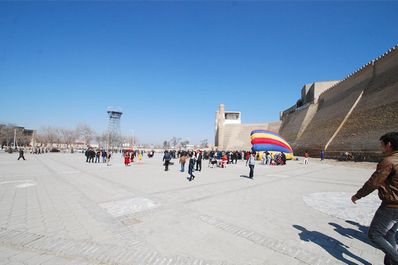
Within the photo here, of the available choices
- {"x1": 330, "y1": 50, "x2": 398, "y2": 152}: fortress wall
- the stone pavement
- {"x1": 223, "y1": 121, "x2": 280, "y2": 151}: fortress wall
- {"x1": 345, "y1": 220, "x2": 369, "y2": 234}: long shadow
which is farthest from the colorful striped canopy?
{"x1": 223, "y1": 121, "x2": 280, "y2": 151}: fortress wall

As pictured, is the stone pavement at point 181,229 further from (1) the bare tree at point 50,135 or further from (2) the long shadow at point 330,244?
(1) the bare tree at point 50,135

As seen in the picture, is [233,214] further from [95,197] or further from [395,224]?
[95,197]

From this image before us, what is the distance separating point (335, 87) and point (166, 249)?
42.6 metres

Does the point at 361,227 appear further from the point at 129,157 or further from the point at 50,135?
the point at 50,135

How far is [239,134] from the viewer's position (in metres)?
69.9

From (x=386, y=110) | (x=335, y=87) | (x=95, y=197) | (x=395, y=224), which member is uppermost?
(x=335, y=87)

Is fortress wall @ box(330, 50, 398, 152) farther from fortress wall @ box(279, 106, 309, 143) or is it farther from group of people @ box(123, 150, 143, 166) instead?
group of people @ box(123, 150, 143, 166)

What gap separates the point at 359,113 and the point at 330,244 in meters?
29.1

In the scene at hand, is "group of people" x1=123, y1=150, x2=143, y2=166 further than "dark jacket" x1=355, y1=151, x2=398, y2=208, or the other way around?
"group of people" x1=123, y1=150, x2=143, y2=166

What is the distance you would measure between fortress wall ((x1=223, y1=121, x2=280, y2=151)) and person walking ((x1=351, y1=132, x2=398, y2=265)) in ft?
206

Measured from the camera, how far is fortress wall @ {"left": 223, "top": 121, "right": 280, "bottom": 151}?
2591 inches

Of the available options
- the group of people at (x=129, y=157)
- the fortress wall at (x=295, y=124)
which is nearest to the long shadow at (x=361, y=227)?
the group of people at (x=129, y=157)

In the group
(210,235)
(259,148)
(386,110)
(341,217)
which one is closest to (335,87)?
(386,110)

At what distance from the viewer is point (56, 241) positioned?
3414mm
